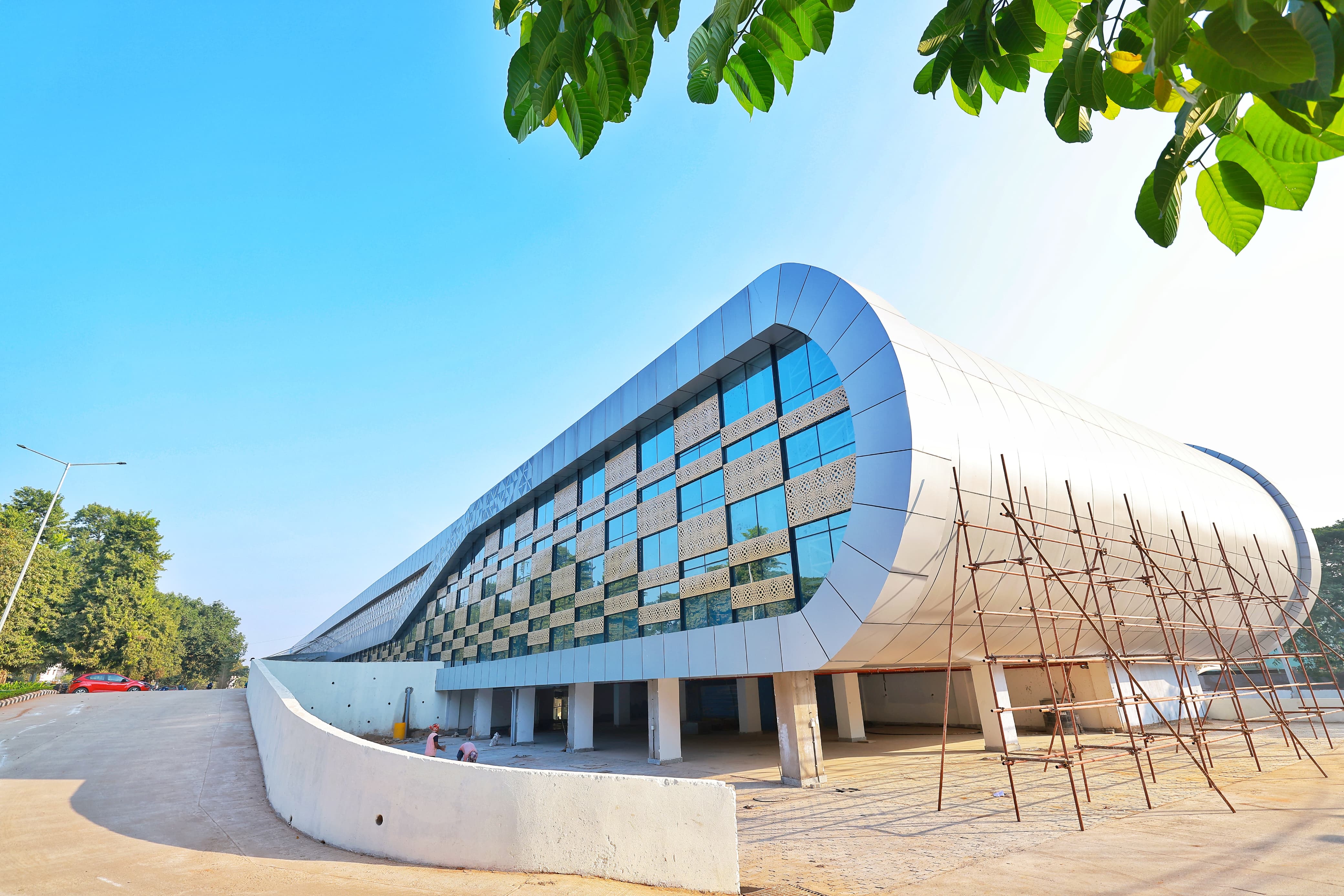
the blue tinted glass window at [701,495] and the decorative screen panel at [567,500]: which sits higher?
the decorative screen panel at [567,500]

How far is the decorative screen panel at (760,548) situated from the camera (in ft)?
53.9

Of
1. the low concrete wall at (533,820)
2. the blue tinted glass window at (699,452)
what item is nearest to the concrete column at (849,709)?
the blue tinted glass window at (699,452)

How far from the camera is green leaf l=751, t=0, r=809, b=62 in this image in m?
2.56

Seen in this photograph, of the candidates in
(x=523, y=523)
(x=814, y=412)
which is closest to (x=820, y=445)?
(x=814, y=412)

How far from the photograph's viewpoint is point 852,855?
922 centimetres

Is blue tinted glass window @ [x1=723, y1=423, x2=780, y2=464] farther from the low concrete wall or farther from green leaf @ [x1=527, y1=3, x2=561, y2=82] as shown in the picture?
green leaf @ [x1=527, y1=3, x2=561, y2=82]

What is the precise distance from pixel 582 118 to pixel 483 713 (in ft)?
118

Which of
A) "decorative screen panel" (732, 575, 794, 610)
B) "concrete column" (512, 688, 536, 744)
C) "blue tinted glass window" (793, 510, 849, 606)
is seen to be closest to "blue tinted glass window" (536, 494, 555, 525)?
"concrete column" (512, 688, 536, 744)

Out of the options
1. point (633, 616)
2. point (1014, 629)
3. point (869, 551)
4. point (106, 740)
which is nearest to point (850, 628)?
point (869, 551)

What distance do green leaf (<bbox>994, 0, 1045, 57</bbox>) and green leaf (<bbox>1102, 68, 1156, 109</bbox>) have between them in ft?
0.98

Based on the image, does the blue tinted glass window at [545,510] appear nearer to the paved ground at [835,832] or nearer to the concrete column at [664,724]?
the concrete column at [664,724]

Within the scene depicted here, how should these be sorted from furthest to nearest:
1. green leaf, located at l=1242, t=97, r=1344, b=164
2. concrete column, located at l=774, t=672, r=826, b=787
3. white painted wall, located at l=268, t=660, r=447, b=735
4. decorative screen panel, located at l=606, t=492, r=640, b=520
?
white painted wall, located at l=268, t=660, r=447, b=735, decorative screen panel, located at l=606, t=492, r=640, b=520, concrete column, located at l=774, t=672, r=826, b=787, green leaf, located at l=1242, t=97, r=1344, b=164

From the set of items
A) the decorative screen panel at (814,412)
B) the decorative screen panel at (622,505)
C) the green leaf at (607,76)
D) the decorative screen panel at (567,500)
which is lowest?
the green leaf at (607,76)

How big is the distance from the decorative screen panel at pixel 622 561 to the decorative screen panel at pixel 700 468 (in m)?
3.09
